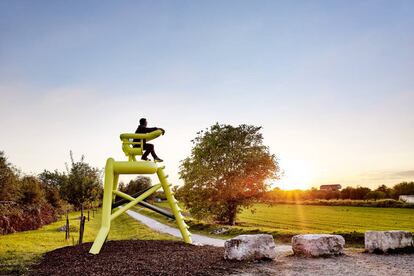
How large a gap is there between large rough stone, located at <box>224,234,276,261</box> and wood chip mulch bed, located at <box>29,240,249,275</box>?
12.9 inches

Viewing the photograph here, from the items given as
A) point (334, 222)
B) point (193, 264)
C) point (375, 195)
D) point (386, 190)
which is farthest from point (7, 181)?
point (386, 190)

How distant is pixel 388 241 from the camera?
42.0ft

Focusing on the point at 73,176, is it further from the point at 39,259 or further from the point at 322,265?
the point at 322,265

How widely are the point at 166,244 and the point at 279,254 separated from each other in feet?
13.1

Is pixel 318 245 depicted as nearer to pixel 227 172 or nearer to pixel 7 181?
pixel 227 172

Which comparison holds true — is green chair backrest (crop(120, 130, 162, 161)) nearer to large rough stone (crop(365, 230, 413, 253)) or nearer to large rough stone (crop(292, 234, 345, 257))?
large rough stone (crop(292, 234, 345, 257))

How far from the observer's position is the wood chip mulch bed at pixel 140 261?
9.85 metres

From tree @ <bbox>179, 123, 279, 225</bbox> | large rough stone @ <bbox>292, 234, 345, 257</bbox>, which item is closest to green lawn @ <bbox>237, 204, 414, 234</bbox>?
tree @ <bbox>179, 123, 279, 225</bbox>

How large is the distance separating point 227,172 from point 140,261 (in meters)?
25.3

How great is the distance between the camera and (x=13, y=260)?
13.4 meters

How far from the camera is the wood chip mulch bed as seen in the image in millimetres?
9852

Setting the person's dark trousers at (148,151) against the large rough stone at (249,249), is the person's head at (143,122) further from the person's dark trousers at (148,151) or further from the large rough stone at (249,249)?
the large rough stone at (249,249)

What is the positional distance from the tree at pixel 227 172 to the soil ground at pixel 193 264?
22511 mm

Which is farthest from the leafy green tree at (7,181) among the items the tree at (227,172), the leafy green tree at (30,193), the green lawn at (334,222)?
the green lawn at (334,222)
